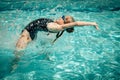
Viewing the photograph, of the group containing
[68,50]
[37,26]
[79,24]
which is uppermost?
[79,24]

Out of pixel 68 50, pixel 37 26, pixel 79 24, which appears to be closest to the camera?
pixel 79 24

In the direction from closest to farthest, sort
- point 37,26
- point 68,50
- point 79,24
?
point 79,24 → point 37,26 → point 68,50

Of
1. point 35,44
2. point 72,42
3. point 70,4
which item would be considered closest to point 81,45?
point 72,42

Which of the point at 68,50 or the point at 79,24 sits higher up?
the point at 79,24

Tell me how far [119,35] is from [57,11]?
4.66 meters

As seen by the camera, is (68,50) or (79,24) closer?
(79,24)

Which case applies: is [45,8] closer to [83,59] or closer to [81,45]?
[81,45]

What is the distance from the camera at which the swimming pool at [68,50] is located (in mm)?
5852

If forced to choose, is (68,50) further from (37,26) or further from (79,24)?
(79,24)

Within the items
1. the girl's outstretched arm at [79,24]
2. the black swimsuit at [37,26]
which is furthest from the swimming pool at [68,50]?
the girl's outstretched arm at [79,24]

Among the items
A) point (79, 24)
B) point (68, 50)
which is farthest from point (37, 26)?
point (68, 50)

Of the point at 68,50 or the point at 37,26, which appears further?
the point at 68,50

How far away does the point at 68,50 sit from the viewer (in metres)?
7.29

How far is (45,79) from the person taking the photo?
5.62m
